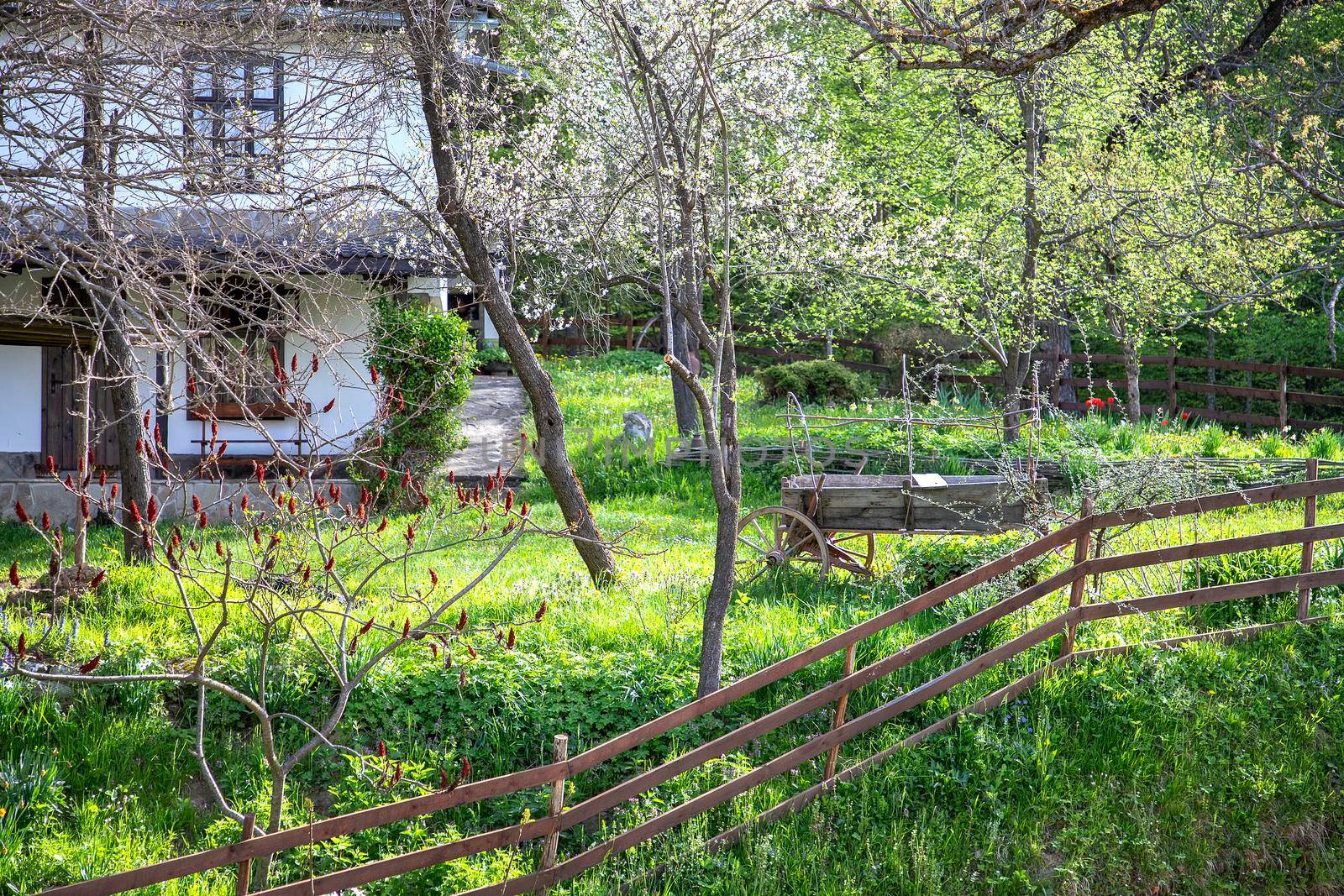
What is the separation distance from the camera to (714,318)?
2631 cm

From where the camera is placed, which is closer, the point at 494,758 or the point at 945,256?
the point at 494,758

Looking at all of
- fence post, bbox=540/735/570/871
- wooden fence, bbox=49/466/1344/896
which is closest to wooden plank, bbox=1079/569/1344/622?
wooden fence, bbox=49/466/1344/896

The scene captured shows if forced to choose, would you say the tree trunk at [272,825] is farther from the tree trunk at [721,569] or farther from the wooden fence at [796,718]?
the tree trunk at [721,569]

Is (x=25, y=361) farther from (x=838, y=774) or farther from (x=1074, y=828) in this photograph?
(x=1074, y=828)

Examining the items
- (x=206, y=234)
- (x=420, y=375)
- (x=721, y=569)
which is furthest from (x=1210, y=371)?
(x=206, y=234)

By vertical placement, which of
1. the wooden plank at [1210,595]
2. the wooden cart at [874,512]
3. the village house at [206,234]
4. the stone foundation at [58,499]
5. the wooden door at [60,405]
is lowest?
the stone foundation at [58,499]

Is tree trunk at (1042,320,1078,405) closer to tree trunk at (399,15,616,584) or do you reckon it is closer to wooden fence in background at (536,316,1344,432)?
wooden fence in background at (536,316,1344,432)

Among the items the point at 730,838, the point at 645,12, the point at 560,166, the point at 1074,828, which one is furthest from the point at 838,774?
the point at 560,166

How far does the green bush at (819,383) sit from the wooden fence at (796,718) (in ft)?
34.8

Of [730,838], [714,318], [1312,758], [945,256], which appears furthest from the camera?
[714,318]

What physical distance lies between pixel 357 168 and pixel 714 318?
699 inches

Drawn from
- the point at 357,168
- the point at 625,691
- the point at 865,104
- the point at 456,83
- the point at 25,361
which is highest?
the point at 865,104

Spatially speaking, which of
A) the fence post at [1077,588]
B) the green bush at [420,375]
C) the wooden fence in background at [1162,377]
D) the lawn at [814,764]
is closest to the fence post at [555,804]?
the lawn at [814,764]

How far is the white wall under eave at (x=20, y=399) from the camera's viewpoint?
14234 millimetres
